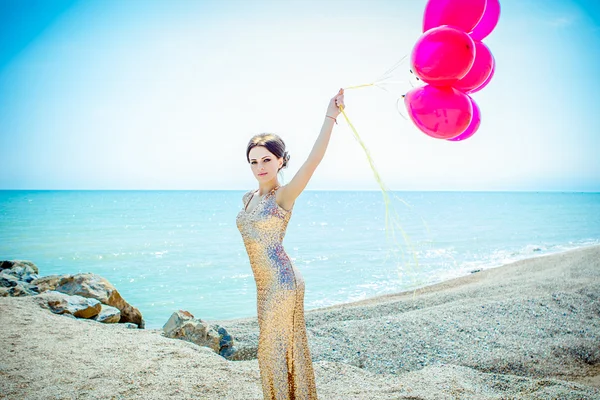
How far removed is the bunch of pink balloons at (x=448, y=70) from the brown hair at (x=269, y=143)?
993mm

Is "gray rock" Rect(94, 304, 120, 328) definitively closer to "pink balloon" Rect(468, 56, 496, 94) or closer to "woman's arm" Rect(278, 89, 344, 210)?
"woman's arm" Rect(278, 89, 344, 210)

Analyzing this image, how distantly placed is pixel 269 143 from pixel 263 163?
150mm

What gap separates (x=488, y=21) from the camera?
10.9 ft

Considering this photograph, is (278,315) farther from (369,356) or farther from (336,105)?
(369,356)

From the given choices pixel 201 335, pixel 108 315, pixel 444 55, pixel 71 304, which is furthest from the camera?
pixel 108 315

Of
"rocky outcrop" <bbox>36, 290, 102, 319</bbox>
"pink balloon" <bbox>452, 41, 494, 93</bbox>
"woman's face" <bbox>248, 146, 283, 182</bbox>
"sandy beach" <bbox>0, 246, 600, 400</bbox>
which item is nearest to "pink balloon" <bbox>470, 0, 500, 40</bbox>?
"pink balloon" <bbox>452, 41, 494, 93</bbox>

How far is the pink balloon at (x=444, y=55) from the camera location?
9.04 ft

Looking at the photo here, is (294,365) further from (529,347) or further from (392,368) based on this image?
(529,347)

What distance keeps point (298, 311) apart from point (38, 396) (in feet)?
8.82

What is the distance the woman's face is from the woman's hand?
52 cm

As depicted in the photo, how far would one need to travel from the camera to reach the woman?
105 inches

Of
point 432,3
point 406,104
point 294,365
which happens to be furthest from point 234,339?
point 432,3

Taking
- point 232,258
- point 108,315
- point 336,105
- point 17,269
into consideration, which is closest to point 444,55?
point 336,105

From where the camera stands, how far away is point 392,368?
16.0 ft
